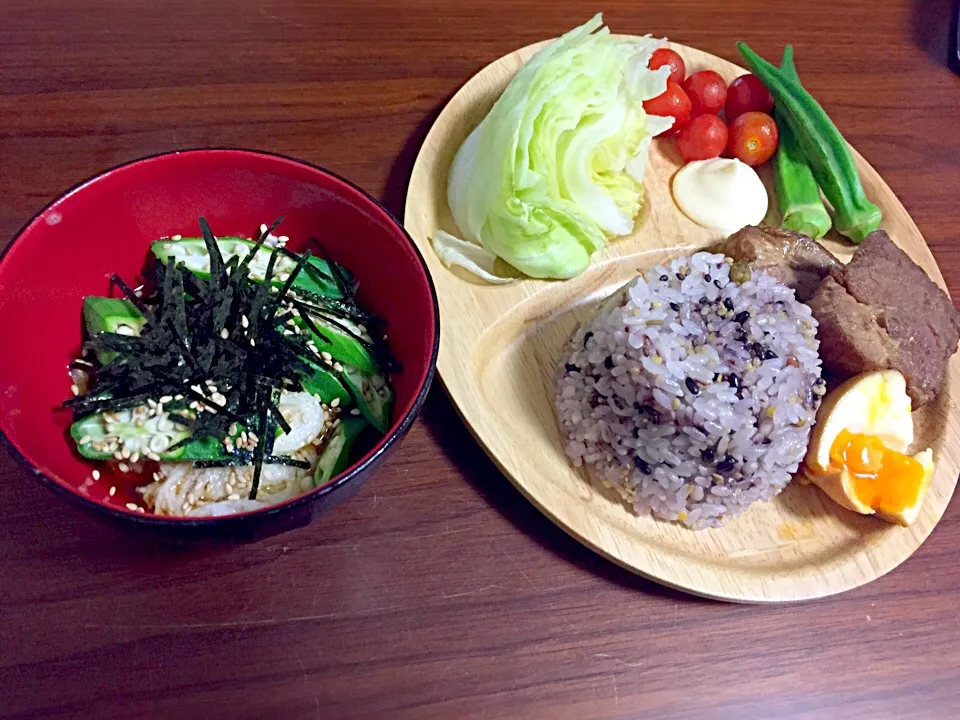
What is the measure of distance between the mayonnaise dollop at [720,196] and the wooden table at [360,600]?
54cm

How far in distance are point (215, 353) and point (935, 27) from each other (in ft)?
7.90

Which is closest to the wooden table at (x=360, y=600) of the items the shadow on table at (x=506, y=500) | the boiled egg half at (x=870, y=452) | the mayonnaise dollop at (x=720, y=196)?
the shadow on table at (x=506, y=500)

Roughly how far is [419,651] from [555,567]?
0.94 ft

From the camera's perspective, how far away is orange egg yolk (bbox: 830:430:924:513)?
1.39 metres

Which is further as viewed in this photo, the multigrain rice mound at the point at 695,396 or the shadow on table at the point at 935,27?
the shadow on table at the point at 935,27

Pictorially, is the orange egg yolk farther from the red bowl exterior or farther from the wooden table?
the red bowl exterior

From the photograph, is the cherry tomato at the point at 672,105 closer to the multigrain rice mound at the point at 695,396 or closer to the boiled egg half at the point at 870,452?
the multigrain rice mound at the point at 695,396

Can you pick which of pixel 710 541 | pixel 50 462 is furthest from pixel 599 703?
pixel 50 462

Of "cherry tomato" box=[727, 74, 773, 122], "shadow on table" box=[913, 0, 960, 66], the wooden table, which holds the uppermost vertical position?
"shadow on table" box=[913, 0, 960, 66]

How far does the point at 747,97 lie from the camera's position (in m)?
1.92

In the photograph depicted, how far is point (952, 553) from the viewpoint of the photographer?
4.80 ft

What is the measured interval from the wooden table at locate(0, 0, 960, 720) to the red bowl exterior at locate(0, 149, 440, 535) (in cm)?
22

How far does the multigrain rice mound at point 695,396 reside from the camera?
137cm

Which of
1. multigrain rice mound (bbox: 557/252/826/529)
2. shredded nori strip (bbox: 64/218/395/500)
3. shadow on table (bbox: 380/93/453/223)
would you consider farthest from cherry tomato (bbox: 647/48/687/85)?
shredded nori strip (bbox: 64/218/395/500)
